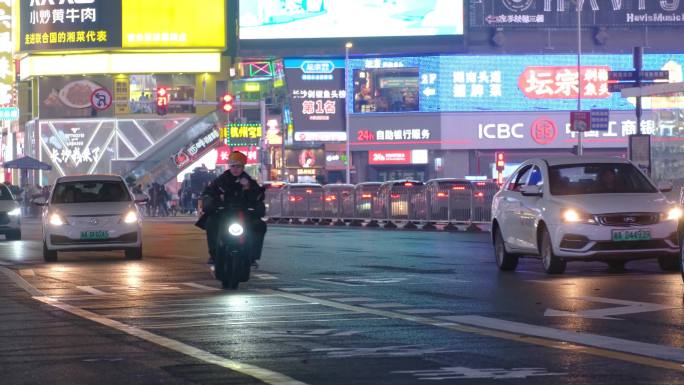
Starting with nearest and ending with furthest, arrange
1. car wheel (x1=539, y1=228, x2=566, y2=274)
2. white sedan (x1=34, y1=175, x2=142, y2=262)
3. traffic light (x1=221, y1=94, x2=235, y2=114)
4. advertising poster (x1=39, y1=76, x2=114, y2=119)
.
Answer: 1. car wheel (x1=539, y1=228, x2=566, y2=274)
2. white sedan (x1=34, y1=175, x2=142, y2=262)
3. traffic light (x1=221, y1=94, x2=235, y2=114)
4. advertising poster (x1=39, y1=76, x2=114, y2=119)

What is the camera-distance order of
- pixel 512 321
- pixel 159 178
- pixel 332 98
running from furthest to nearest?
pixel 332 98
pixel 159 178
pixel 512 321

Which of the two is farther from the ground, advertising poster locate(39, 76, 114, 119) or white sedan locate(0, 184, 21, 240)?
advertising poster locate(39, 76, 114, 119)

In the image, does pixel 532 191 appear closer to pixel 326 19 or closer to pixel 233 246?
pixel 233 246

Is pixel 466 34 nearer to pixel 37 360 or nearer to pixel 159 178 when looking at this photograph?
pixel 159 178

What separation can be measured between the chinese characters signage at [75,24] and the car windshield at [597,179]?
6891cm

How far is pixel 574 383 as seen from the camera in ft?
30.9

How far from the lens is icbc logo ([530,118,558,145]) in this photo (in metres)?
90.6

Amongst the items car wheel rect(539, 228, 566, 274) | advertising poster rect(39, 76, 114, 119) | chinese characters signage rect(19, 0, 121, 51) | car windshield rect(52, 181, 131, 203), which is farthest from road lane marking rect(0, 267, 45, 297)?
advertising poster rect(39, 76, 114, 119)

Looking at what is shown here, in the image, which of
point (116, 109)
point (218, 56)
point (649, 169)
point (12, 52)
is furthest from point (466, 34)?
point (649, 169)

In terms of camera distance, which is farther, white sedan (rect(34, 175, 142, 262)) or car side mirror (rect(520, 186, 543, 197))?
white sedan (rect(34, 175, 142, 262))

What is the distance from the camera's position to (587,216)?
1945 centimetres

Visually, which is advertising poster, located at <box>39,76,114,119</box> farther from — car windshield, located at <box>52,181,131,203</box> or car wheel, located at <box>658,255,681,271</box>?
car wheel, located at <box>658,255,681,271</box>

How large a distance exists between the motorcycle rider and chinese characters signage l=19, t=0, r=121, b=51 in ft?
229

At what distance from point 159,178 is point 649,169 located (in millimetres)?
54307
